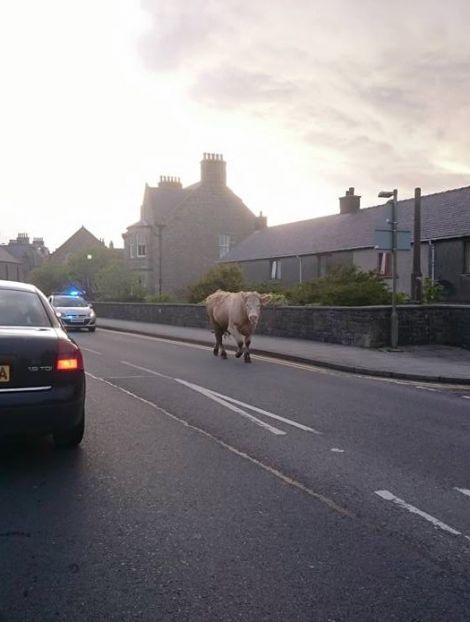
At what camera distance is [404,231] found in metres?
16.0

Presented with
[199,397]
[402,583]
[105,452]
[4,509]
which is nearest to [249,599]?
[402,583]

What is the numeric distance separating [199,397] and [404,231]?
8.95 m

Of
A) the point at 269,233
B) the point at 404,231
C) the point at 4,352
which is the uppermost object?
the point at 269,233

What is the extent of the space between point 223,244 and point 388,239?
4299 cm

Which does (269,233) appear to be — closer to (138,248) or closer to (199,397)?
(138,248)

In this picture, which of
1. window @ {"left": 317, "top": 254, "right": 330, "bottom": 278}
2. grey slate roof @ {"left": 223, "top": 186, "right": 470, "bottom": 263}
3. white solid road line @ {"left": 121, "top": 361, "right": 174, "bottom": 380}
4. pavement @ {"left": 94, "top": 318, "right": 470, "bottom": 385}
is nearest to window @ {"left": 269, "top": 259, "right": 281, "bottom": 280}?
grey slate roof @ {"left": 223, "top": 186, "right": 470, "bottom": 263}

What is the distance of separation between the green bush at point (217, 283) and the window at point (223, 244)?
22.5 m

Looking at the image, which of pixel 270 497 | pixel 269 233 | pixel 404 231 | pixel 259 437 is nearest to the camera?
pixel 270 497

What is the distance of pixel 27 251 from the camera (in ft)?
378

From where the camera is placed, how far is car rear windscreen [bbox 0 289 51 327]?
6254 millimetres

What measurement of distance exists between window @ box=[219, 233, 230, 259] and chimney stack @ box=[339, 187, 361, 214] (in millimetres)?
15428

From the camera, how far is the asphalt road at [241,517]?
10.7 ft

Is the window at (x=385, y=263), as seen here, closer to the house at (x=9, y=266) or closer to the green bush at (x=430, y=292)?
the green bush at (x=430, y=292)

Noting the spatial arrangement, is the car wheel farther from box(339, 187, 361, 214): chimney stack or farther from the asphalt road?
box(339, 187, 361, 214): chimney stack
